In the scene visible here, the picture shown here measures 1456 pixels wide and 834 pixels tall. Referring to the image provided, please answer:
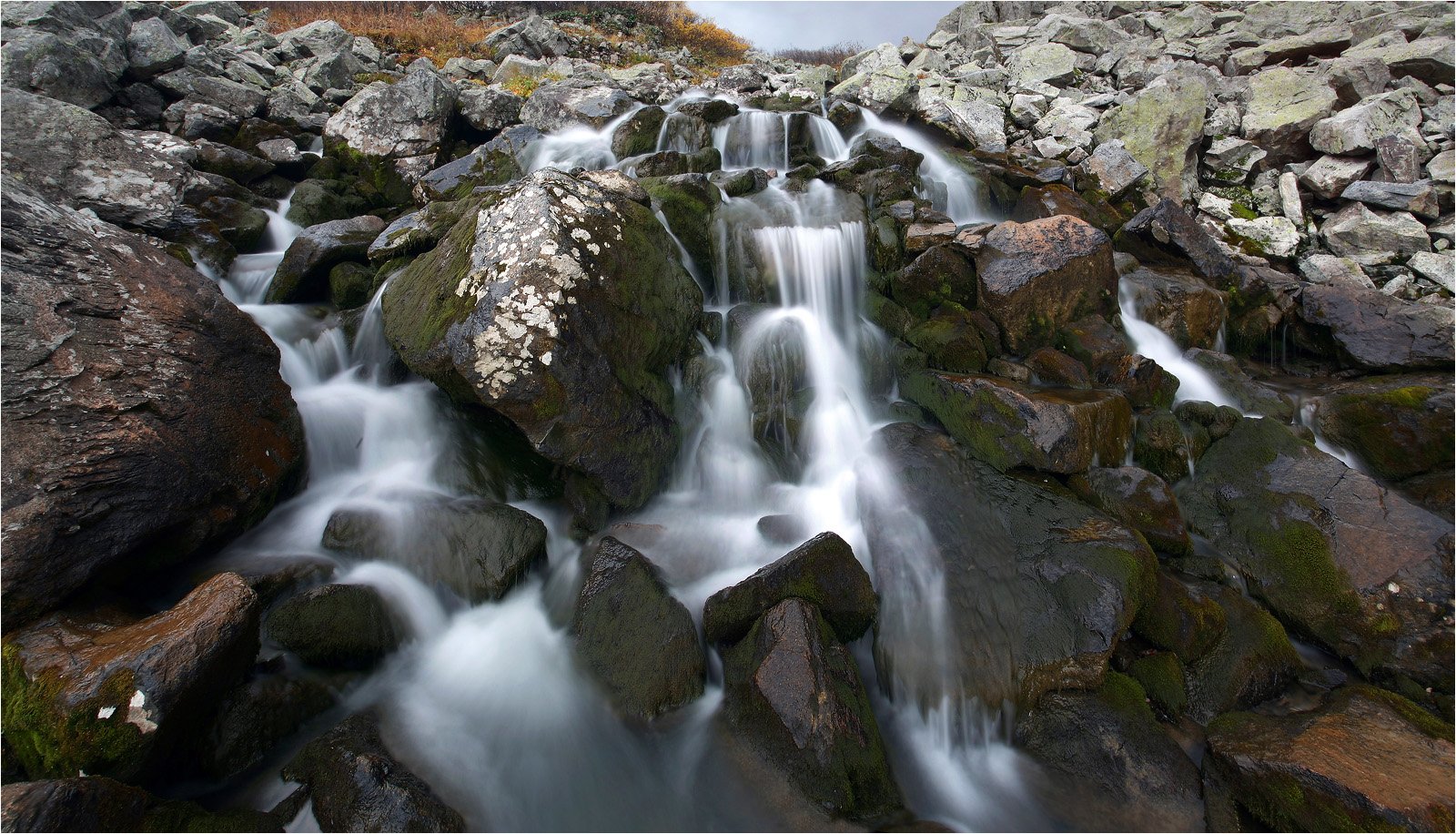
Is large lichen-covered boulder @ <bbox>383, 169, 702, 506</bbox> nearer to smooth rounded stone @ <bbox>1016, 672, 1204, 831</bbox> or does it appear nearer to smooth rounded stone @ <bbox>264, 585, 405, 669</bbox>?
smooth rounded stone @ <bbox>264, 585, 405, 669</bbox>

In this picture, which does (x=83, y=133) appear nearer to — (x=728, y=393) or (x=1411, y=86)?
(x=728, y=393)

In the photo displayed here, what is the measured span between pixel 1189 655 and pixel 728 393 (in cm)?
416

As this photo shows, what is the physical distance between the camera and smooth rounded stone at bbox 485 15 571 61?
62.6 ft

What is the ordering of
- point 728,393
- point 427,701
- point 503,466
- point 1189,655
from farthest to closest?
point 728,393, point 503,466, point 1189,655, point 427,701

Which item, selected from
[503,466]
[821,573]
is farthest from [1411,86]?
[503,466]

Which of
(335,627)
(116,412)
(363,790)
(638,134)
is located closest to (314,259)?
(116,412)

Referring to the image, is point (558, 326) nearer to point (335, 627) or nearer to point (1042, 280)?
point (335, 627)

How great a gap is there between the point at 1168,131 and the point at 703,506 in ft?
39.9

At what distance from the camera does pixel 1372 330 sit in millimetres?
6844

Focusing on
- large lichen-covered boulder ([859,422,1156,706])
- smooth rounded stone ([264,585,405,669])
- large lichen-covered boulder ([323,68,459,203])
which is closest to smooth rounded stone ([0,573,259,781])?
smooth rounded stone ([264,585,405,669])

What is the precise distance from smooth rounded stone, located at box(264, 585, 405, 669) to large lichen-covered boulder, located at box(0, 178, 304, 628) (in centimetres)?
96

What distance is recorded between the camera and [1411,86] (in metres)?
11.4

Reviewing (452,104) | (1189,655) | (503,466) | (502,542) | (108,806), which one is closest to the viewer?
(108,806)

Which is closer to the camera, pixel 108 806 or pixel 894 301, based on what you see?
pixel 108 806
